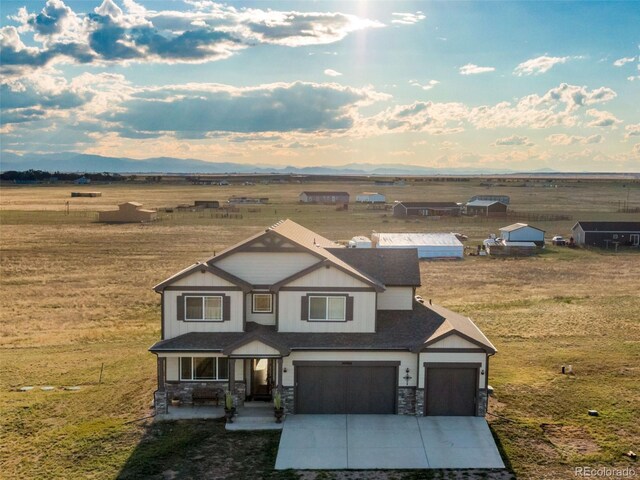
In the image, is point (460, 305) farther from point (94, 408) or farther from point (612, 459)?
point (94, 408)

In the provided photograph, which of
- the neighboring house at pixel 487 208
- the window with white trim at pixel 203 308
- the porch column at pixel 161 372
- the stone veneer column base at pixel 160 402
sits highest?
the neighboring house at pixel 487 208

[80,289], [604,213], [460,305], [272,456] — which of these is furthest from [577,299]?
[604,213]

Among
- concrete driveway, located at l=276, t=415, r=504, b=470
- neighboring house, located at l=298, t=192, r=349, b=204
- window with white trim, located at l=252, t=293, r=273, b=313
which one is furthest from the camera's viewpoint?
neighboring house, located at l=298, t=192, r=349, b=204

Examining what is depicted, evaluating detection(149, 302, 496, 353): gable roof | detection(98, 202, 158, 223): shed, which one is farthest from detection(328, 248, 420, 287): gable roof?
detection(98, 202, 158, 223): shed

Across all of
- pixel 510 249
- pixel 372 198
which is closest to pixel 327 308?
pixel 510 249

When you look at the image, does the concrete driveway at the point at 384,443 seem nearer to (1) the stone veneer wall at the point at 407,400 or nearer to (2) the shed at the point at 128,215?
(1) the stone veneer wall at the point at 407,400

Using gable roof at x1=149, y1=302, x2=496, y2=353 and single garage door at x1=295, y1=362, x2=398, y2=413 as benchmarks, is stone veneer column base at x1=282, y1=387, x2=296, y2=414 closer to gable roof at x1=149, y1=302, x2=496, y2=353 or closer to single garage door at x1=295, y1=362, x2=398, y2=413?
single garage door at x1=295, y1=362, x2=398, y2=413

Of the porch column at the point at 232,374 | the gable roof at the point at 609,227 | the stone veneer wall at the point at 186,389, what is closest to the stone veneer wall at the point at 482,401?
the stone veneer wall at the point at 186,389
